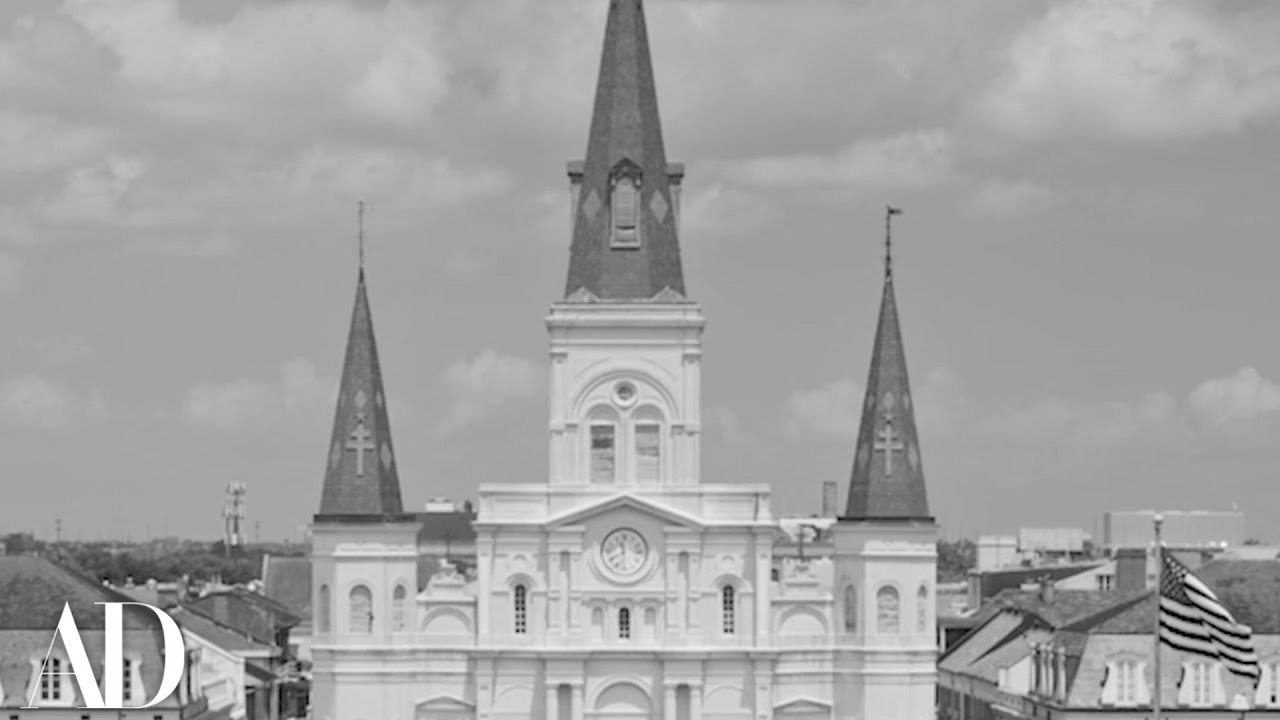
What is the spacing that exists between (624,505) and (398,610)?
911cm

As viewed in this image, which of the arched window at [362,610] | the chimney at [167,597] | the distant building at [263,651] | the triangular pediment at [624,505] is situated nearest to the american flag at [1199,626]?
the triangular pediment at [624,505]

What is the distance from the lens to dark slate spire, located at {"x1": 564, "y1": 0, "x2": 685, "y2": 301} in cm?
12925

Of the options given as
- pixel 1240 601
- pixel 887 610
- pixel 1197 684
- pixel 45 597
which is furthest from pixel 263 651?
pixel 1197 684

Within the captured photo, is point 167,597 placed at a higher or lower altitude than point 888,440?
lower

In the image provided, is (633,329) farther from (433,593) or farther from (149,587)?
(149,587)

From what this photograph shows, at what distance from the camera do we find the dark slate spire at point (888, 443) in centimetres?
12638

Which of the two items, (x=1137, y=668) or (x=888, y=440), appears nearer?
(x=1137, y=668)

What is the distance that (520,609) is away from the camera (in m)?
127

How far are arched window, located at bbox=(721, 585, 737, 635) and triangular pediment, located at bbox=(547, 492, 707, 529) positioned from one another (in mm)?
2841

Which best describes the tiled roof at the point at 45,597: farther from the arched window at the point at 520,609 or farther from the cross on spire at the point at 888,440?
the cross on spire at the point at 888,440

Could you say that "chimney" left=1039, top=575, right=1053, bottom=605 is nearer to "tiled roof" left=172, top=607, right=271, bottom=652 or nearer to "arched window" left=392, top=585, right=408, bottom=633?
"arched window" left=392, top=585, right=408, bottom=633

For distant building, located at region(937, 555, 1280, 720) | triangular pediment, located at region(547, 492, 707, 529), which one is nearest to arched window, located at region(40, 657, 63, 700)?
triangular pediment, located at region(547, 492, 707, 529)

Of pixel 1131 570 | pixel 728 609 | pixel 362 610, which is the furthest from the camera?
pixel 1131 570

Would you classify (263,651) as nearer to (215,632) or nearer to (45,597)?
(215,632)
